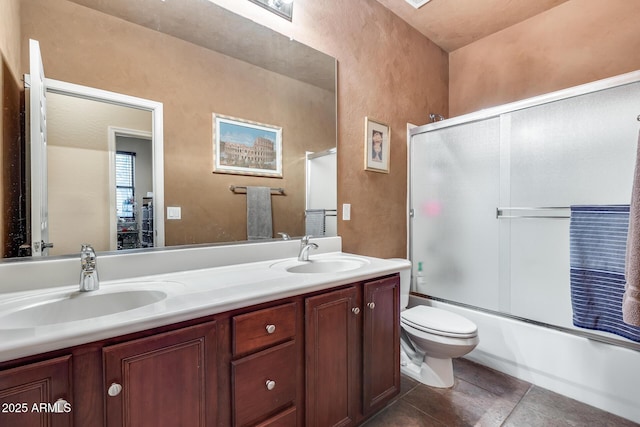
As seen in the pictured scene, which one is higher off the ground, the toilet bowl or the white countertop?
the white countertop

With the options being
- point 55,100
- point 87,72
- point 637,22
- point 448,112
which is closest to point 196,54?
point 87,72

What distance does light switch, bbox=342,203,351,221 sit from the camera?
2057 mm

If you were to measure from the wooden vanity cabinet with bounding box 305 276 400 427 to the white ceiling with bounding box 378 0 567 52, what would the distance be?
6.88ft

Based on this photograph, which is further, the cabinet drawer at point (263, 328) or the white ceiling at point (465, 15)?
the white ceiling at point (465, 15)

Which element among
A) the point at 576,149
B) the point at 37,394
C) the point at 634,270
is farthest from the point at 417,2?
the point at 37,394

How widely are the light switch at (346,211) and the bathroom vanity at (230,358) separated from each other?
49 centimetres

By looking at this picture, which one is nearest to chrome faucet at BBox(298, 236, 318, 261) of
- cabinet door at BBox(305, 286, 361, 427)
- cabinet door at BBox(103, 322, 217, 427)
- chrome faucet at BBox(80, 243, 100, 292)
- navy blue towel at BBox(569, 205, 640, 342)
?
cabinet door at BBox(305, 286, 361, 427)

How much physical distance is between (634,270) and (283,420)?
4.43ft

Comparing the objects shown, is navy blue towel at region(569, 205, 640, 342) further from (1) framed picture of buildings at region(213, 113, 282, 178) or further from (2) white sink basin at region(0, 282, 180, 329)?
(2) white sink basin at region(0, 282, 180, 329)

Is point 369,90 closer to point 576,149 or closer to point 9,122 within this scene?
point 576,149

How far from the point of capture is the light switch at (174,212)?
139 cm

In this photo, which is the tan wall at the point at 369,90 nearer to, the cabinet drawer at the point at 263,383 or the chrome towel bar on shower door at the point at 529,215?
the chrome towel bar on shower door at the point at 529,215

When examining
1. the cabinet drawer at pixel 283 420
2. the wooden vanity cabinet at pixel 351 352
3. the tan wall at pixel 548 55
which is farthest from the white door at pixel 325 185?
the tan wall at pixel 548 55

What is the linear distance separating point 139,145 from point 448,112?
2.72m
